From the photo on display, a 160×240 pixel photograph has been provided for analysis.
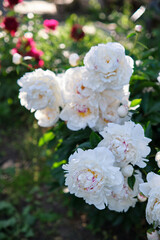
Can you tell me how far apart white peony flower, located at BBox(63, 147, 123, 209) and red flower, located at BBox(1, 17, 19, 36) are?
2088 mm

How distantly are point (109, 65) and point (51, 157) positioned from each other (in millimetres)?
1777

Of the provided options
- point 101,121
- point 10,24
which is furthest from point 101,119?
point 10,24

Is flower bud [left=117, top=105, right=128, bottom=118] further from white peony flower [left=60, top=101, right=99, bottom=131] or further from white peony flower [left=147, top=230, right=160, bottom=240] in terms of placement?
white peony flower [left=147, top=230, right=160, bottom=240]

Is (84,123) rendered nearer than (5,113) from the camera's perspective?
Yes

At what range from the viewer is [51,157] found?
2.69 meters

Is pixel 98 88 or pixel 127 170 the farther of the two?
pixel 98 88

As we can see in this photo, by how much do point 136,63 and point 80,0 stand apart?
7021mm

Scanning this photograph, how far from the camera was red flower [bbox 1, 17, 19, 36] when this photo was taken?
2.65 m

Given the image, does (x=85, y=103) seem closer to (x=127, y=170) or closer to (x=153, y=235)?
(x=127, y=170)

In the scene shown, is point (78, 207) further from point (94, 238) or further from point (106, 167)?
point (106, 167)

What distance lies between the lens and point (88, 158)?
0.93 metres

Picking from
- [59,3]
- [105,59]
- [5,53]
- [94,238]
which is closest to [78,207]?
[94,238]

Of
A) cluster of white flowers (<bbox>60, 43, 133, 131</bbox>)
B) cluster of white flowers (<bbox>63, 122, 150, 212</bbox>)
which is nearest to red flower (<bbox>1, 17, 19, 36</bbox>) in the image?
cluster of white flowers (<bbox>60, 43, 133, 131</bbox>)

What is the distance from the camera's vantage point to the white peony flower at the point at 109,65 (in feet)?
3.46
